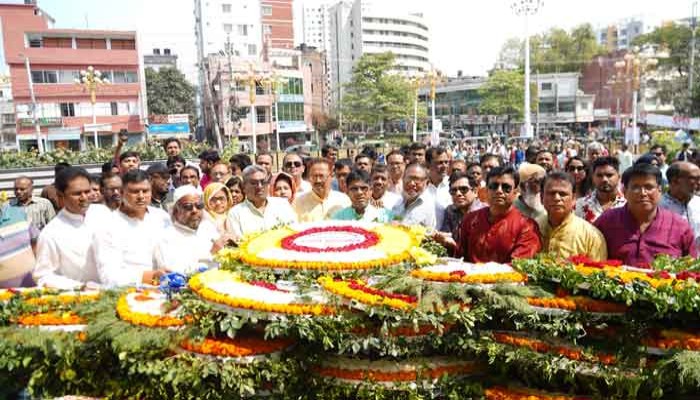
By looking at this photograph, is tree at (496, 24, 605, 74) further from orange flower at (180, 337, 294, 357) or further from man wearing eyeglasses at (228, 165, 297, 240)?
orange flower at (180, 337, 294, 357)

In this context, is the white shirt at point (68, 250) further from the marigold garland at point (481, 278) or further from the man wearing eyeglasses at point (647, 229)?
the man wearing eyeglasses at point (647, 229)

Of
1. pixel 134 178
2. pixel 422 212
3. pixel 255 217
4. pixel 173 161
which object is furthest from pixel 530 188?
pixel 173 161

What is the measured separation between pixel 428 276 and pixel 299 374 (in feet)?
3.83

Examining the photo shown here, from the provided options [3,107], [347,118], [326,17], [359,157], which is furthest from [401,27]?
[359,157]

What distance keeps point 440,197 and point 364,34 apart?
276 ft

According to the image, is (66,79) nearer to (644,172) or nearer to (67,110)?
(67,110)

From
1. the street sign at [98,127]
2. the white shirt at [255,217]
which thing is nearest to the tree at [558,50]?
the street sign at [98,127]

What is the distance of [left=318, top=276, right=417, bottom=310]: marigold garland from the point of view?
11.5 ft

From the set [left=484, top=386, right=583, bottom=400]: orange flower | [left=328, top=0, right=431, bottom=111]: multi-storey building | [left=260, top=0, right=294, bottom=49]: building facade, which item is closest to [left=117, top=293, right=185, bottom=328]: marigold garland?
[left=484, top=386, right=583, bottom=400]: orange flower

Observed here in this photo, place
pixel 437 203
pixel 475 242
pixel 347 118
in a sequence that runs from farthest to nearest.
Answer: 1. pixel 347 118
2. pixel 437 203
3. pixel 475 242

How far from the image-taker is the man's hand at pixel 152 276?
4.67 metres

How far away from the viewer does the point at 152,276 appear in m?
4.71

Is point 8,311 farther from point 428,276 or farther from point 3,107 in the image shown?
point 3,107

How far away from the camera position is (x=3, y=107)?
4281 centimetres
